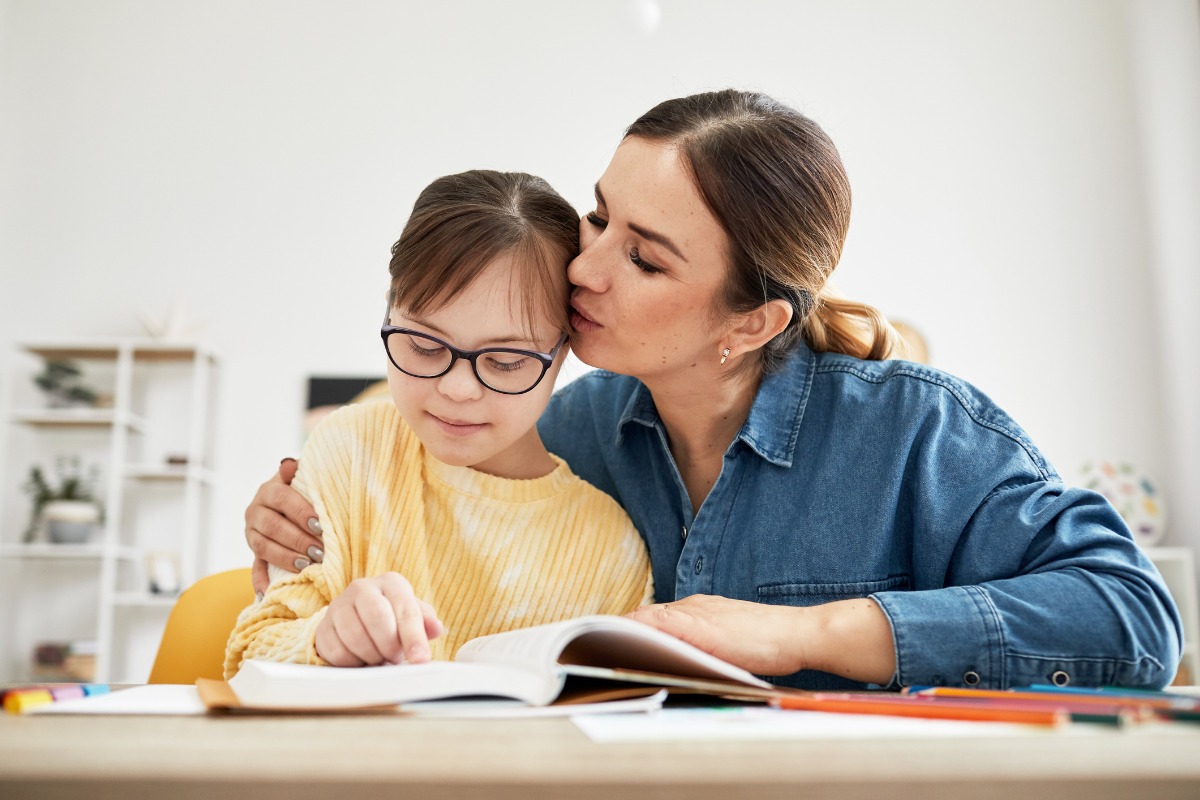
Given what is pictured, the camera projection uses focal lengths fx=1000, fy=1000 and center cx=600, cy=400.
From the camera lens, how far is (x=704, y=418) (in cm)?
143

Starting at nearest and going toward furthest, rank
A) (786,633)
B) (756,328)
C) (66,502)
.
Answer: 1. (786,633)
2. (756,328)
3. (66,502)

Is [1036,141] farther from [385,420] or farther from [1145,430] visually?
[385,420]

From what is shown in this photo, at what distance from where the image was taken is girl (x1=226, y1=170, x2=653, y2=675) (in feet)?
3.70

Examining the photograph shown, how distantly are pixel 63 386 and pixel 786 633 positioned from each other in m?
4.67

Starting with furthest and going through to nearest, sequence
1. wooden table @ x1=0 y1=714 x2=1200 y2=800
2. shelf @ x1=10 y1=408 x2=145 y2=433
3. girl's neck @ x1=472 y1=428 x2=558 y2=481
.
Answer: shelf @ x1=10 y1=408 x2=145 y2=433 < girl's neck @ x1=472 y1=428 x2=558 y2=481 < wooden table @ x1=0 y1=714 x2=1200 y2=800

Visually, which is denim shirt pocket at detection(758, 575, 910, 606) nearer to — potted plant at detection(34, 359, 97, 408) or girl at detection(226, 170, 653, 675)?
girl at detection(226, 170, 653, 675)

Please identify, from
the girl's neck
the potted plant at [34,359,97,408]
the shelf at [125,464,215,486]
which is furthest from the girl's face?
the potted plant at [34,359,97,408]

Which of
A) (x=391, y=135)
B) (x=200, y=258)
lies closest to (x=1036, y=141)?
(x=391, y=135)

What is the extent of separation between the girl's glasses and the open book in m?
0.42

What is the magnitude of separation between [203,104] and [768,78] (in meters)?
2.93

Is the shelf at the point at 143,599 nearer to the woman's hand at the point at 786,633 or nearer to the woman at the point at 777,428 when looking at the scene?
the woman at the point at 777,428

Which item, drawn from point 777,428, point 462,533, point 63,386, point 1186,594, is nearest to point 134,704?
point 462,533

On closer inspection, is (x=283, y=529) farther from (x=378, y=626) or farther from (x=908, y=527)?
(x=908, y=527)

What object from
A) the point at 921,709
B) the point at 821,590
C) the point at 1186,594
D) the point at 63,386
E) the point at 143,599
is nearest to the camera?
the point at 921,709
